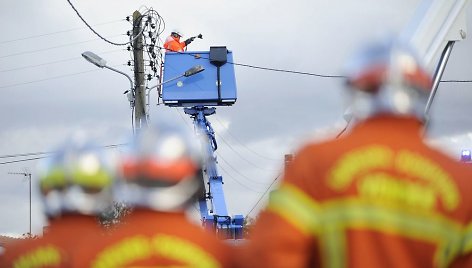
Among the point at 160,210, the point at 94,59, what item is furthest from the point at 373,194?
the point at 94,59

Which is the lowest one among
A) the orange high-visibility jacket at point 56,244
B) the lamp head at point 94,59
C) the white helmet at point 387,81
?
the orange high-visibility jacket at point 56,244

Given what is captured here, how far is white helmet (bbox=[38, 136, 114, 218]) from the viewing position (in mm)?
3576

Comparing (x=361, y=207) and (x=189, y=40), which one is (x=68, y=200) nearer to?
(x=361, y=207)

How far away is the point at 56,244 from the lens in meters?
3.57

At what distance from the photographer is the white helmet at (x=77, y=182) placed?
3576 mm

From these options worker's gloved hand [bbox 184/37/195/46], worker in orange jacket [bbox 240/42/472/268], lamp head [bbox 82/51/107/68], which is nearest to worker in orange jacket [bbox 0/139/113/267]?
worker in orange jacket [bbox 240/42/472/268]

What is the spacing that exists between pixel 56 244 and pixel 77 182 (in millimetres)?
314

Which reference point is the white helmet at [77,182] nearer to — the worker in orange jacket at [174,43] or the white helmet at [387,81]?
the white helmet at [387,81]

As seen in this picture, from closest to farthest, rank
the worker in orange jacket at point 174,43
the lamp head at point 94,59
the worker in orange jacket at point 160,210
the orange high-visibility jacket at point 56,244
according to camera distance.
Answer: the worker in orange jacket at point 160,210, the orange high-visibility jacket at point 56,244, the lamp head at point 94,59, the worker in orange jacket at point 174,43

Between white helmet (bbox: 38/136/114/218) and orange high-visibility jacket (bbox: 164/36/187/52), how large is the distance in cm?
2047

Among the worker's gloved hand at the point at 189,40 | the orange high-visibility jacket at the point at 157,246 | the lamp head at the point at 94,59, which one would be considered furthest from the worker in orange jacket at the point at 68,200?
the worker's gloved hand at the point at 189,40

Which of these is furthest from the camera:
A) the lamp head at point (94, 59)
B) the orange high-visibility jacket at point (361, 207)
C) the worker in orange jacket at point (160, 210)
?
the lamp head at point (94, 59)

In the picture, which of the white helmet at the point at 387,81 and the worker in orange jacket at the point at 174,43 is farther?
the worker in orange jacket at the point at 174,43

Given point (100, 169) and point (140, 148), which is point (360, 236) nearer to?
point (140, 148)
